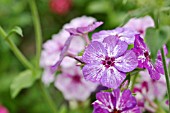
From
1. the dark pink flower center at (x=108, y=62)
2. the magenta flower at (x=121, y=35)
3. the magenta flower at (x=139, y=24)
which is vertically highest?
the magenta flower at (x=139, y=24)

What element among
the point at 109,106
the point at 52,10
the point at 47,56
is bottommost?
the point at 109,106

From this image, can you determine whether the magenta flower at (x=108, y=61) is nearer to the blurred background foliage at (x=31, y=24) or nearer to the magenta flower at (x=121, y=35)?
the magenta flower at (x=121, y=35)

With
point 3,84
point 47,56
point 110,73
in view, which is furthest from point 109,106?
point 3,84

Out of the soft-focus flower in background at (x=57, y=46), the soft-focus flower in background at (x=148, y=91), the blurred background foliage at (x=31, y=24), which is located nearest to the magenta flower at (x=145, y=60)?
the soft-focus flower in background at (x=148, y=91)

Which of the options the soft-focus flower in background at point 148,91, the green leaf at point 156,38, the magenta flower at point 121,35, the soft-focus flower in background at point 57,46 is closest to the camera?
the green leaf at point 156,38

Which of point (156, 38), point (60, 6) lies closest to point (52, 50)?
point (156, 38)

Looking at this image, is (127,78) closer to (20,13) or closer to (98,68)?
(98,68)
